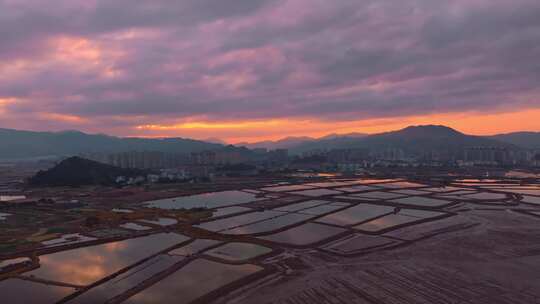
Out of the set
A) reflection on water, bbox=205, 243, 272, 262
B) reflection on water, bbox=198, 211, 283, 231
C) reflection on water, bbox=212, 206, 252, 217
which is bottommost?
reflection on water, bbox=205, 243, 272, 262

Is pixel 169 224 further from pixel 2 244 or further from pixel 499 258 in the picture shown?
pixel 499 258

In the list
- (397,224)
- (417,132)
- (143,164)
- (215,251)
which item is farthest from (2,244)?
(417,132)

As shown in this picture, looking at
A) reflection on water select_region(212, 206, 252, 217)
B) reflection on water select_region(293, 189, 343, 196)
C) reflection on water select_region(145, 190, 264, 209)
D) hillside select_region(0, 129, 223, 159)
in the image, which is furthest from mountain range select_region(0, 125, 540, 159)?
reflection on water select_region(212, 206, 252, 217)

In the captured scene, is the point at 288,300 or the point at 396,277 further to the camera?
the point at 396,277

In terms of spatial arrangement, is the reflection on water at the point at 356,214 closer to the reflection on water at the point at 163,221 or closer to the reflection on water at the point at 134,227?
the reflection on water at the point at 163,221

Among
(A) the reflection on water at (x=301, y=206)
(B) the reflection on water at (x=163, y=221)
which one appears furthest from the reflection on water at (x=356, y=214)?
(B) the reflection on water at (x=163, y=221)

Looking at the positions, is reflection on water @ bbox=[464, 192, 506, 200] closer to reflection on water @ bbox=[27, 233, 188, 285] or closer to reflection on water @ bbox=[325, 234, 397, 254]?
reflection on water @ bbox=[325, 234, 397, 254]
